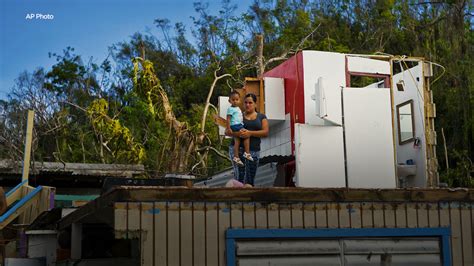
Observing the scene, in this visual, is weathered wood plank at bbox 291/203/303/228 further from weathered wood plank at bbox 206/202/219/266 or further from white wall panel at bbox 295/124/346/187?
white wall panel at bbox 295/124/346/187

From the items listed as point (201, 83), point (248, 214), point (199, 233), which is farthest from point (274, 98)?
point (201, 83)

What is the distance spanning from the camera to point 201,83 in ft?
85.1

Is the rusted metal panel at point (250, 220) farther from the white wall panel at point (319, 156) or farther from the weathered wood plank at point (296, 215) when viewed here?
the white wall panel at point (319, 156)

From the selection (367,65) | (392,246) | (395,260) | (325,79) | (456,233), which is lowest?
(395,260)

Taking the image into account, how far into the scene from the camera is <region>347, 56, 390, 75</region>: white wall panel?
33.3ft

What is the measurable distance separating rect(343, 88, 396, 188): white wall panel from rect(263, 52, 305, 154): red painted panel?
0.67 metres

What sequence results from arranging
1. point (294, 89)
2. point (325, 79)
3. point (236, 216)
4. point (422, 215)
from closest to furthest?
point (236, 216) < point (422, 215) < point (325, 79) < point (294, 89)

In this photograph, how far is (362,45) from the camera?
2477cm

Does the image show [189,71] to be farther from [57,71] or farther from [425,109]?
[425,109]

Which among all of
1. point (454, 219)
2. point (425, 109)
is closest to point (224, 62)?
point (425, 109)

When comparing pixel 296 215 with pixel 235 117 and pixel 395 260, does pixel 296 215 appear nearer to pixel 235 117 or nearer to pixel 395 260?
pixel 395 260

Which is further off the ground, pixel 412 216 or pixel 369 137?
pixel 369 137

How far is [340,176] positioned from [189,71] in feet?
63.1

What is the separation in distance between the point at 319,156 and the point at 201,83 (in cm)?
1699
